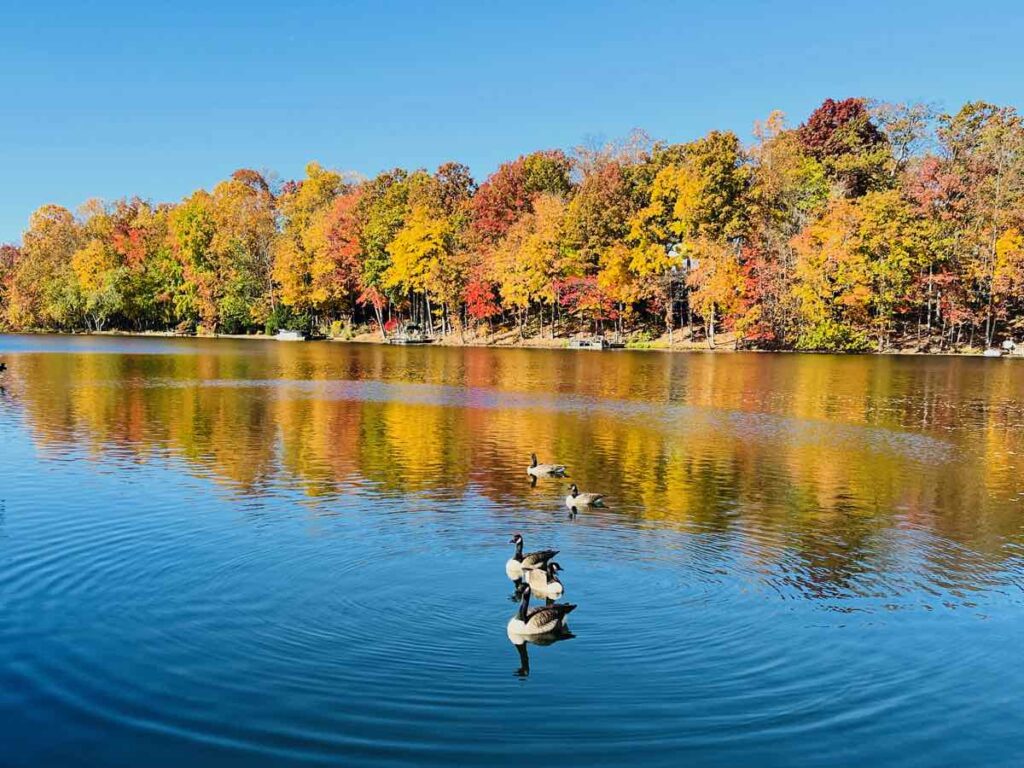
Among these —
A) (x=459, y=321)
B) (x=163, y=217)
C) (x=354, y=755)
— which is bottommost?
(x=354, y=755)

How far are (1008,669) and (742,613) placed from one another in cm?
308

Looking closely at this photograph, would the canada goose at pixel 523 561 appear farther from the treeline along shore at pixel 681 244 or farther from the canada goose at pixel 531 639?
the treeline along shore at pixel 681 244

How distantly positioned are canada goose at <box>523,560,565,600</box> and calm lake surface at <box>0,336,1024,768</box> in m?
0.33

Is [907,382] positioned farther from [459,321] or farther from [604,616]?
[459,321]

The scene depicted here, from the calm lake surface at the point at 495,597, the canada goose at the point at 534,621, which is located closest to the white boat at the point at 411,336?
the calm lake surface at the point at 495,597

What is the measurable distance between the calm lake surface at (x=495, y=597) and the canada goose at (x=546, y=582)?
33 centimetres

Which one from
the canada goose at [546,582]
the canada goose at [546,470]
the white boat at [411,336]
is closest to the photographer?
the canada goose at [546,582]

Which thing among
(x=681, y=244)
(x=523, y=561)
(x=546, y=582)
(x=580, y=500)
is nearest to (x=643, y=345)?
(x=681, y=244)

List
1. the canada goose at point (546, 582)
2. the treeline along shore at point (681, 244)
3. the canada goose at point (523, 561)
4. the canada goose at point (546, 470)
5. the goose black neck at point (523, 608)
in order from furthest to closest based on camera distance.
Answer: the treeline along shore at point (681, 244) → the canada goose at point (546, 470) → the canada goose at point (523, 561) → the canada goose at point (546, 582) → the goose black neck at point (523, 608)

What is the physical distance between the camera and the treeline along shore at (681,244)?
2763 inches

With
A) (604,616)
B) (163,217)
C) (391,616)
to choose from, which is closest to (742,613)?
(604,616)

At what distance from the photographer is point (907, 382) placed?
44.3 m

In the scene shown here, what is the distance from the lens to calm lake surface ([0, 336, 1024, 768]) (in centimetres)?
795

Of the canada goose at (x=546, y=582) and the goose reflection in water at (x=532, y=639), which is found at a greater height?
the canada goose at (x=546, y=582)
